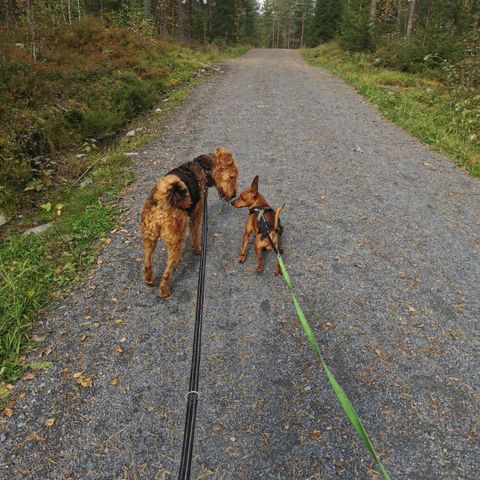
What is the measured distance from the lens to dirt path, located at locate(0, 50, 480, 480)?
272cm

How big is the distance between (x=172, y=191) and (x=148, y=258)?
91cm

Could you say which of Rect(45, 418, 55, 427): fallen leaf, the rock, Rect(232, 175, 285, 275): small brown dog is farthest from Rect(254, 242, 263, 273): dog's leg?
the rock

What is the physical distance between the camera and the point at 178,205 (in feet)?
12.6

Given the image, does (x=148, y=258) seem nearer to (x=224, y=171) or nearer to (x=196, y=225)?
(x=196, y=225)

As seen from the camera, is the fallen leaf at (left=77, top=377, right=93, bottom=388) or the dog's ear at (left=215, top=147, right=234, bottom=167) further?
the dog's ear at (left=215, top=147, right=234, bottom=167)

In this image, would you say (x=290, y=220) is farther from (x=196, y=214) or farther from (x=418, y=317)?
(x=418, y=317)

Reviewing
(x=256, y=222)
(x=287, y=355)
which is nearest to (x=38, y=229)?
(x=256, y=222)

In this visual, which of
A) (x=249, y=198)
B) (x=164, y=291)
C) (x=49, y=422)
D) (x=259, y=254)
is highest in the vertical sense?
(x=249, y=198)

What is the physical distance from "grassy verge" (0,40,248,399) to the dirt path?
0.30m

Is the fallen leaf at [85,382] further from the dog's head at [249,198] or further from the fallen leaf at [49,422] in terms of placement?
the dog's head at [249,198]

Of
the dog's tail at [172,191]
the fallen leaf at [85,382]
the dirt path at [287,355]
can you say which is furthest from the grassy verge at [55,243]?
the dog's tail at [172,191]

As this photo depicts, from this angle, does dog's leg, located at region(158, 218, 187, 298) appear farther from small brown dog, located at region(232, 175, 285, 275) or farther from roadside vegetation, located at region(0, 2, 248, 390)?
roadside vegetation, located at region(0, 2, 248, 390)

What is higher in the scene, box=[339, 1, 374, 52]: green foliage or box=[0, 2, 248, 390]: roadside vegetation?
box=[339, 1, 374, 52]: green foliage

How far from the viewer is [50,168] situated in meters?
7.01
